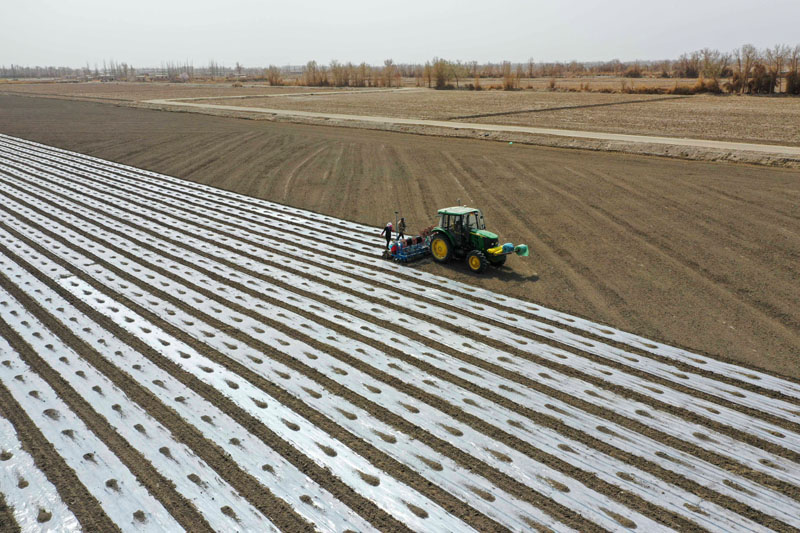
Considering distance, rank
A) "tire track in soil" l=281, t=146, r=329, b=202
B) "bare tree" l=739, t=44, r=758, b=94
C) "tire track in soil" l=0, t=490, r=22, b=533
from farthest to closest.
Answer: "bare tree" l=739, t=44, r=758, b=94 → "tire track in soil" l=281, t=146, r=329, b=202 → "tire track in soil" l=0, t=490, r=22, b=533

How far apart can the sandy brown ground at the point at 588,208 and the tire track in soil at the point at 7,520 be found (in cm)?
889

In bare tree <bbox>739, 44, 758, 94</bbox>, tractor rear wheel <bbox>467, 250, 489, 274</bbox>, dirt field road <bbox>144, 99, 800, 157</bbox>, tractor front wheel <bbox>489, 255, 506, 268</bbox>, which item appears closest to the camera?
tractor rear wheel <bbox>467, 250, 489, 274</bbox>

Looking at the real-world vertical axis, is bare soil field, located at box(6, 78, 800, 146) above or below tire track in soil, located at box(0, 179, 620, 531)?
above

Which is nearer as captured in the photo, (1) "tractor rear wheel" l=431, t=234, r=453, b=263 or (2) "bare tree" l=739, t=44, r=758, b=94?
(1) "tractor rear wheel" l=431, t=234, r=453, b=263

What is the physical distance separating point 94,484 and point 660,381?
7926 millimetres

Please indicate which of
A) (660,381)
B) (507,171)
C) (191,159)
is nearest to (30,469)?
(660,381)

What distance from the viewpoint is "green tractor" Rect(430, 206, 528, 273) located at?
11.8 meters

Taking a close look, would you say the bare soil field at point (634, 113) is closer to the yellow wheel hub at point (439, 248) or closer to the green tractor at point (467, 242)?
the green tractor at point (467, 242)

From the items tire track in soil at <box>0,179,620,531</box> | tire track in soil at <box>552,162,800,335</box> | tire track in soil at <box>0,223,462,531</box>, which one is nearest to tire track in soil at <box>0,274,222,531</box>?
tire track in soil at <box>0,223,462,531</box>

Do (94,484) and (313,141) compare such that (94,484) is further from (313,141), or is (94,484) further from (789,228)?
(313,141)

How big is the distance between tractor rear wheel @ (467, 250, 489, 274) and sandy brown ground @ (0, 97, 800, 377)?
243 mm

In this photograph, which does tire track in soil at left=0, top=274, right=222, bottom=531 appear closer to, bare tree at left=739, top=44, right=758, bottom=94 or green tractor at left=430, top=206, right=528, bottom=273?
green tractor at left=430, top=206, right=528, bottom=273

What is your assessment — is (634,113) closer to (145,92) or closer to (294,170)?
(294,170)

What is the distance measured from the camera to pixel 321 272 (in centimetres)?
1215
